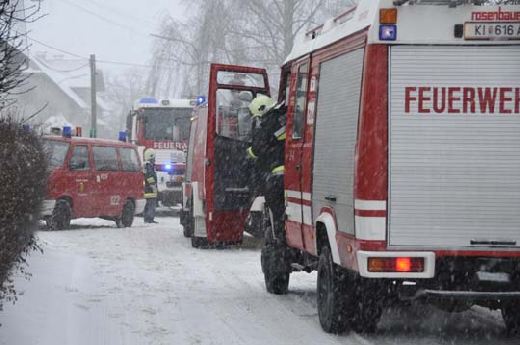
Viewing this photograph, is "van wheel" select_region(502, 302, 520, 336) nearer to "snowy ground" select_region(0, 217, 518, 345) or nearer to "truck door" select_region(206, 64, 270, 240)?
"snowy ground" select_region(0, 217, 518, 345)

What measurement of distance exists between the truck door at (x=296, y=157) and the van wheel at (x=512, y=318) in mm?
2136

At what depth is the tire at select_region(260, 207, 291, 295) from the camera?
11.1 m

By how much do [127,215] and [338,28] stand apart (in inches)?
536

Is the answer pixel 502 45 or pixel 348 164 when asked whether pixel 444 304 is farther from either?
pixel 502 45

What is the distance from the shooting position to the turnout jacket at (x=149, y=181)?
23.4 metres

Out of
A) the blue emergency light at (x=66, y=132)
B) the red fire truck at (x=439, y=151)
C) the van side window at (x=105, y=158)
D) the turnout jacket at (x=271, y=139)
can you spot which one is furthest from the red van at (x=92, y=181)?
the red fire truck at (x=439, y=151)

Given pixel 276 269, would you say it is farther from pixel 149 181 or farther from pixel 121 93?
pixel 121 93

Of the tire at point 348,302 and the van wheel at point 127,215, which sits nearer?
the tire at point 348,302


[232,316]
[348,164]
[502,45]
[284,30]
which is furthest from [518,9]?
[284,30]

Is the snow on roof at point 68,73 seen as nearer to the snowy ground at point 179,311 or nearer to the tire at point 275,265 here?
the snowy ground at point 179,311

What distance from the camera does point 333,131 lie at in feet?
27.7

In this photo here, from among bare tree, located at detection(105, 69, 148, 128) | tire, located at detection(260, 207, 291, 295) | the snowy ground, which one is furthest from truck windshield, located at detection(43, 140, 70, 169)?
bare tree, located at detection(105, 69, 148, 128)

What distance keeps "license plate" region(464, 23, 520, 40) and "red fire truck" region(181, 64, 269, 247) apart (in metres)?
7.33

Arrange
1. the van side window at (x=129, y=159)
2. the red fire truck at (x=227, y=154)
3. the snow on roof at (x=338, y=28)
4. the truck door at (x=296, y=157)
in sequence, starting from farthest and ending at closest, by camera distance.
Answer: the van side window at (x=129, y=159) → the red fire truck at (x=227, y=154) → the truck door at (x=296, y=157) → the snow on roof at (x=338, y=28)
